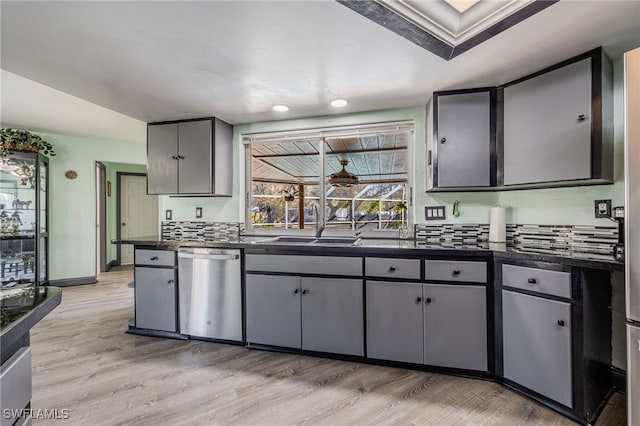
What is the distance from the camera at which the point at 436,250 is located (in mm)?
2184

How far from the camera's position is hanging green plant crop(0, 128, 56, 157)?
4020 millimetres

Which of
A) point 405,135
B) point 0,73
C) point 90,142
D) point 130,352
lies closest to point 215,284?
point 130,352

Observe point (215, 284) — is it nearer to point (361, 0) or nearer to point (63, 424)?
point (63, 424)

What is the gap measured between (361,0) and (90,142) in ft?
17.1

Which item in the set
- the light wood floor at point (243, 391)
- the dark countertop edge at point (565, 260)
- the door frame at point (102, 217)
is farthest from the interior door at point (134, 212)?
the dark countertop edge at point (565, 260)

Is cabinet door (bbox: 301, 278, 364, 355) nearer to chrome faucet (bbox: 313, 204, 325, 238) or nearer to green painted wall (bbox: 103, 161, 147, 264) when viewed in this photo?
chrome faucet (bbox: 313, 204, 325, 238)

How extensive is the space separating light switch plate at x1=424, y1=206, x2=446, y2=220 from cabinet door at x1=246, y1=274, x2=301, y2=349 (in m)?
1.30

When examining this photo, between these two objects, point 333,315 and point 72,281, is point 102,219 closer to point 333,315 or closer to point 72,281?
point 72,281

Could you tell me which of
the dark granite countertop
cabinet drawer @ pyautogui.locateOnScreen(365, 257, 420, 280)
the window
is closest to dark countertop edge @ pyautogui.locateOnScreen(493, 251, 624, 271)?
the dark granite countertop

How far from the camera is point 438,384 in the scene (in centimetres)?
209

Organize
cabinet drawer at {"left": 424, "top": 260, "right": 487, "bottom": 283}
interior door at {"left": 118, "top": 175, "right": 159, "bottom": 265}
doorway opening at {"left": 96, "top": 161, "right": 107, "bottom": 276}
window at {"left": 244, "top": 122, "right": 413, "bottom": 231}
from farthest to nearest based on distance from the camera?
interior door at {"left": 118, "top": 175, "right": 159, "bottom": 265}, doorway opening at {"left": 96, "top": 161, "right": 107, "bottom": 276}, window at {"left": 244, "top": 122, "right": 413, "bottom": 231}, cabinet drawer at {"left": 424, "top": 260, "right": 487, "bottom": 283}

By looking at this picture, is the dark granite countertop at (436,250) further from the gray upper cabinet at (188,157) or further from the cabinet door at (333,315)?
the gray upper cabinet at (188,157)

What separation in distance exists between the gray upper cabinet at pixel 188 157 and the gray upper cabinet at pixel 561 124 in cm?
255

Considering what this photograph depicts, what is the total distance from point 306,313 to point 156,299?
1.45 meters
